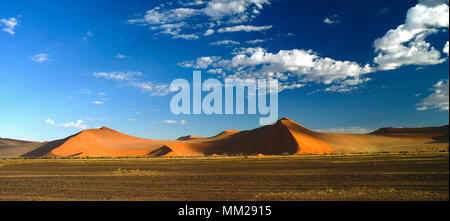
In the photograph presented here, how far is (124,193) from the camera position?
14773 millimetres

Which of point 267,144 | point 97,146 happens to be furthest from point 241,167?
point 97,146

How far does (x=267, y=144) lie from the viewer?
307 ft

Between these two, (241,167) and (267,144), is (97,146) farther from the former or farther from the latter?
(241,167)

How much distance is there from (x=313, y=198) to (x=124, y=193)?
841 centimetres

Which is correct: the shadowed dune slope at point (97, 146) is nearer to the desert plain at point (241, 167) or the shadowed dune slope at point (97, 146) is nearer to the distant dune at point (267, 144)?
the distant dune at point (267, 144)

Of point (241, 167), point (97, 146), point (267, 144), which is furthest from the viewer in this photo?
point (97, 146)

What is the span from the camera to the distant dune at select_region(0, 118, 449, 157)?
299 ft

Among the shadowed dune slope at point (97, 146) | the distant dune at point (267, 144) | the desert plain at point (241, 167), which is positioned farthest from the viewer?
the shadowed dune slope at point (97, 146)

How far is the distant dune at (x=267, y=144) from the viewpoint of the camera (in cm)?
9100

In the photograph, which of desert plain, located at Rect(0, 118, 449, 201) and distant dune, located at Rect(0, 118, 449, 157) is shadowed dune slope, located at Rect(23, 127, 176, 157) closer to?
distant dune, located at Rect(0, 118, 449, 157)

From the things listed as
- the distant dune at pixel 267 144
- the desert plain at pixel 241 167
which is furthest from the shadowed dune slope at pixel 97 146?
the desert plain at pixel 241 167

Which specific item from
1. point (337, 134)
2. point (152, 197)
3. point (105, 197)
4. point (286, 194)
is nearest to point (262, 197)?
point (286, 194)
